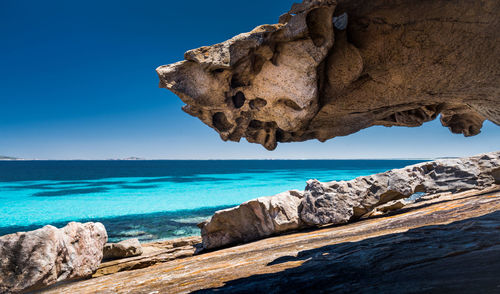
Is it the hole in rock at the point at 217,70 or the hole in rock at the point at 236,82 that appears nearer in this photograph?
the hole in rock at the point at 217,70

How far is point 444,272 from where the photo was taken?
242 cm

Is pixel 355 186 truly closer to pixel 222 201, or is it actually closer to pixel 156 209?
pixel 156 209

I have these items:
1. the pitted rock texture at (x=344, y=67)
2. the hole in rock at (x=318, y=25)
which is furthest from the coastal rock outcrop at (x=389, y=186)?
the hole in rock at (x=318, y=25)

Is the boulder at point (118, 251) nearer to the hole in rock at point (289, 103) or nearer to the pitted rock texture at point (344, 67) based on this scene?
the pitted rock texture at point (344, 67)

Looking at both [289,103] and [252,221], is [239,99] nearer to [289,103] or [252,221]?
[289,103]

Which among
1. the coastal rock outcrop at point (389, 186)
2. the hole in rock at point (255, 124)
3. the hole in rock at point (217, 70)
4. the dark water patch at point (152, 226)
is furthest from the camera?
the dark water patch at point (152, 226)

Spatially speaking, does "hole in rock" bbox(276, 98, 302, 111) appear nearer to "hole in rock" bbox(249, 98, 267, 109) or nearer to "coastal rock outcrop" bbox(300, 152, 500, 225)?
"hole in rock" bbox(249, 98, 267, 109)

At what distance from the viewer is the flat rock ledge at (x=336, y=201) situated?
7785 mm

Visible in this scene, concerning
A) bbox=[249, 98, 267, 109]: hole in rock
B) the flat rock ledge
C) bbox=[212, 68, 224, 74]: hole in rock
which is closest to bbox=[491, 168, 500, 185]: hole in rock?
the flat rock ledge

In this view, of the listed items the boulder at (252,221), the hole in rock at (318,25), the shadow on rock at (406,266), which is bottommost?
the boulder at (252,221)

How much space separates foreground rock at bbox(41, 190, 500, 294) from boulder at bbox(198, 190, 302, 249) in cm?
264

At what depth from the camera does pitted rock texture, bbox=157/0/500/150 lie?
3035 millimetres

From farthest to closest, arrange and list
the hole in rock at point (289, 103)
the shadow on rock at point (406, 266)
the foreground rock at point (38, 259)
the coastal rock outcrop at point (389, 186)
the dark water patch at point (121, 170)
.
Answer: the dark water patch at point (121, 170)
the coastal rock outcrop at point (389, 186)
the foreground rock at point (38, 259)
the hole in rock at point (289, 103)
the shadow on rock at point (406, 266)

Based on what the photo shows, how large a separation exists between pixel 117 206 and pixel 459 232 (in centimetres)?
2633
